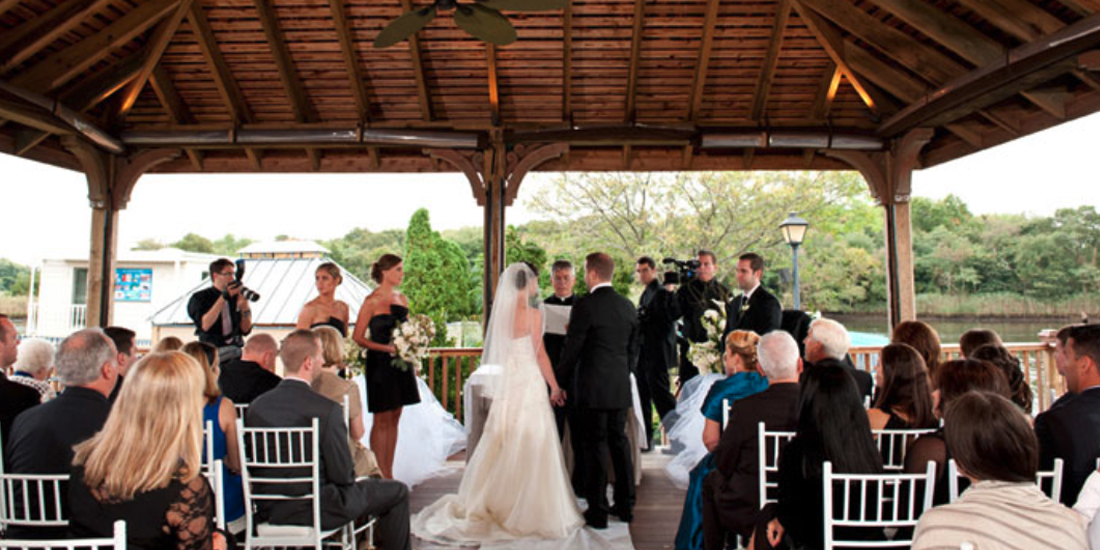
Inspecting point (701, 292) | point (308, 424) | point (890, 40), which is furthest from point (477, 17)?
point (890, 40)

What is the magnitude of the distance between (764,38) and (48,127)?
7049mm

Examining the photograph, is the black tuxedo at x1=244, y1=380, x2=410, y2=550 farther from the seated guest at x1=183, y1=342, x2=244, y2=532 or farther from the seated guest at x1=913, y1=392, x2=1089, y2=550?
the seated guest at x1=913, y1=392, x2=1089, y2=550

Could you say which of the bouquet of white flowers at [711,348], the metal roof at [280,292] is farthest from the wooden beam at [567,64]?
the metal roof at [280,292]

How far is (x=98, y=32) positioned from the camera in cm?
643

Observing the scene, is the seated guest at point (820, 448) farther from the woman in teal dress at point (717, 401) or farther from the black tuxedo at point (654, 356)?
the black tuxedo at point (654, 356)

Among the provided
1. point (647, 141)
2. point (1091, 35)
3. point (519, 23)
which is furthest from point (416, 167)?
point (1091, 35)

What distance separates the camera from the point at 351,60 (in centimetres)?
706

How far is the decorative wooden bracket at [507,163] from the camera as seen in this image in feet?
24.9

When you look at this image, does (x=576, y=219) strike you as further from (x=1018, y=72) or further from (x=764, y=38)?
(x=1018, y=72)

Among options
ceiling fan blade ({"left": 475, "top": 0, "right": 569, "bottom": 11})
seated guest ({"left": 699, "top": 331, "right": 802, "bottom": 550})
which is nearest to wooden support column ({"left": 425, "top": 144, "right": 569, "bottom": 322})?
ceiling fan blade ({"left": 475, "top": 0, "right": 569, "bottom": 11})

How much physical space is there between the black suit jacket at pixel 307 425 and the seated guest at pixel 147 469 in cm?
88

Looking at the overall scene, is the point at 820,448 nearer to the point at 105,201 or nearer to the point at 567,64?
the point at 567,64

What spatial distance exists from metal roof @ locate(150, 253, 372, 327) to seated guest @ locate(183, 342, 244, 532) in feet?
45.5

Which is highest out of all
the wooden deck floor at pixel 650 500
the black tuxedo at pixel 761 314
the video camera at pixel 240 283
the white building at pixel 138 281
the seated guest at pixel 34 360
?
the white building at pixel 138 281
